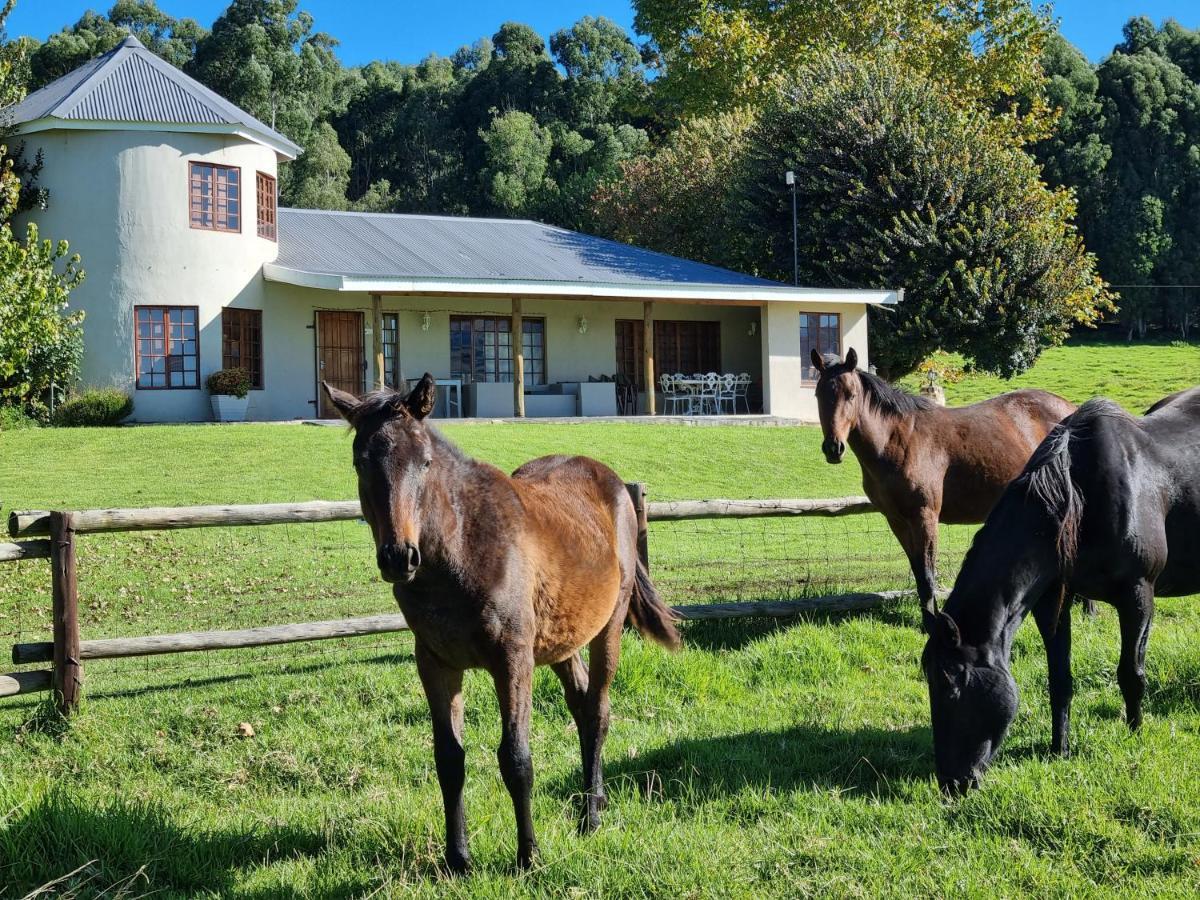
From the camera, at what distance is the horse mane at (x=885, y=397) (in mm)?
8273

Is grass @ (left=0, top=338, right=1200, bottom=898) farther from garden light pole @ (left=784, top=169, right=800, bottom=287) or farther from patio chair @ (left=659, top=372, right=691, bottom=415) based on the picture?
garden light pole @ (left=784, top=169, right=800, bottom=287)

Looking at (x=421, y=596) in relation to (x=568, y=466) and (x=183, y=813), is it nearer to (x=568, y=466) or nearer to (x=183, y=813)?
(x=568, y=466)

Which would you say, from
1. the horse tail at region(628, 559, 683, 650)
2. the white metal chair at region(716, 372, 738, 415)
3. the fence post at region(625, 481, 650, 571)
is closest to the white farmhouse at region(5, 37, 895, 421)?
the white metal chair at region(716, 372, 738, 415)

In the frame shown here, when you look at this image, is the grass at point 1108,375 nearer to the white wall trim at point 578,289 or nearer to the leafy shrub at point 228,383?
the white wall trim at point 578,289

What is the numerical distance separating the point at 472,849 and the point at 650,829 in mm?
696

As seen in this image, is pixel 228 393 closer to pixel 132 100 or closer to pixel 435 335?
pixel 435 335

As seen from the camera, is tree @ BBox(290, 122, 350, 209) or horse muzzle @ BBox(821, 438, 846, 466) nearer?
horse muzzle @ BBox(821, 438, 846, 466)

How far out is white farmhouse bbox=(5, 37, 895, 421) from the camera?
853 inches

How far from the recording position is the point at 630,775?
5.08m

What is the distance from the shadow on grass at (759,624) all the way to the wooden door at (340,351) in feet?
54.3

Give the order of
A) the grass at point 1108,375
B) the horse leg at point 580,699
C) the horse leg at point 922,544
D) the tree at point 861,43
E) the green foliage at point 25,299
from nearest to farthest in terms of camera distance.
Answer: the horse leg at point 580,699
the horse leg at point 922,544
the green foliage at point 25,299
the grass at point 1108,375
the tree at point 861,43

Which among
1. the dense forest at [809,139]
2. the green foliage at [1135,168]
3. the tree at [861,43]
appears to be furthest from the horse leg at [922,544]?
the green foliage at [1135,168]

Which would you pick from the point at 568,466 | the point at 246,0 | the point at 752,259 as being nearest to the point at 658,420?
the point at 752,259

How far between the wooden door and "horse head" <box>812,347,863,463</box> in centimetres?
1654
